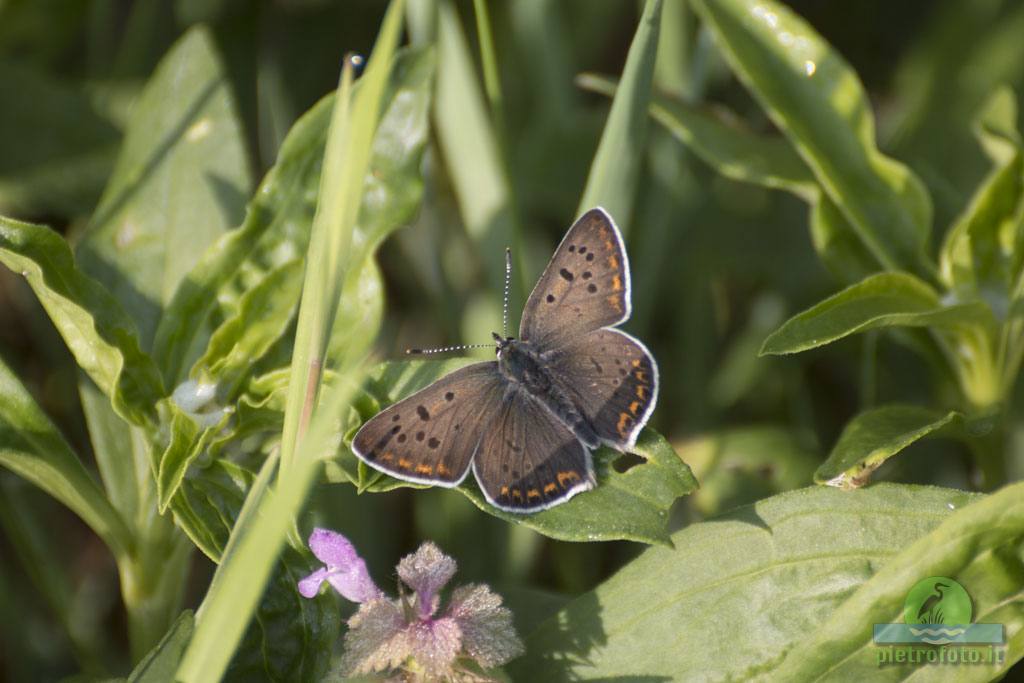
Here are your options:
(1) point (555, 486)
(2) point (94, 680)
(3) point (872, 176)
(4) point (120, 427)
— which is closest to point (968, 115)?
(3) point (872, 176)

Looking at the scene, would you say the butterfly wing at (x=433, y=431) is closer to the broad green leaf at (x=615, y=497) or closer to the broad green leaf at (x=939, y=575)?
the broad green leaf at (x=615, y=497)

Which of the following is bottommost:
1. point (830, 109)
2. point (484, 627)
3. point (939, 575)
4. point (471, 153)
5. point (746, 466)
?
point (746, 466)

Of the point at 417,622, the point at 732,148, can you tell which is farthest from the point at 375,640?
the point at 732,148

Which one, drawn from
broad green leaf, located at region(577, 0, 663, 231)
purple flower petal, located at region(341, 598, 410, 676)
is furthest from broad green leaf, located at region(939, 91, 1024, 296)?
purple flower petal, located at region(341, 598, 410, 676)

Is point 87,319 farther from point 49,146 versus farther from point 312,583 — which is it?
point 49,146

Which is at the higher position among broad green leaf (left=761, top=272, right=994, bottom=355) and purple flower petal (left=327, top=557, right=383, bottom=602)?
broad green leaf (left=761, top=272, right=994, bottom=355)

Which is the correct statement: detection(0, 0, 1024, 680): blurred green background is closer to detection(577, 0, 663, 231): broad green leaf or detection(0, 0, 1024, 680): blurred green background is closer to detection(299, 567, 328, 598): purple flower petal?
detection(577, 0, 663, 231): broad green leaf
